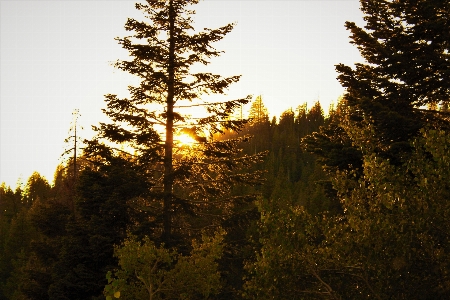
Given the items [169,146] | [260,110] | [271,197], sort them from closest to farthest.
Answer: [271,197] → [169,146] → [260,110]

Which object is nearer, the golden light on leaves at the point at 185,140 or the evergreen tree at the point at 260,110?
the golden light on leaves at the point at 185,140

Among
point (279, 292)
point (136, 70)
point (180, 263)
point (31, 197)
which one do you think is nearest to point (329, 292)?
point (279, 292)

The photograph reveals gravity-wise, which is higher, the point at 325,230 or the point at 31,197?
the point at 31,197

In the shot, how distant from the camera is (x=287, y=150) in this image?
127625 millimetres

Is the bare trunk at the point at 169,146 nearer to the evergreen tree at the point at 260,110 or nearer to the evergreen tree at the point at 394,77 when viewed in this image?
the evergreen tree at the point at 394,77

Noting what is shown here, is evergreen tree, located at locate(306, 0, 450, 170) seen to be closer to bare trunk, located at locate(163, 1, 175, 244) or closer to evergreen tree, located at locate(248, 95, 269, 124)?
bare trunk, located at locate(163, 1, 175, 244)

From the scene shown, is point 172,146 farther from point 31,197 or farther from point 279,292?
point 31,197

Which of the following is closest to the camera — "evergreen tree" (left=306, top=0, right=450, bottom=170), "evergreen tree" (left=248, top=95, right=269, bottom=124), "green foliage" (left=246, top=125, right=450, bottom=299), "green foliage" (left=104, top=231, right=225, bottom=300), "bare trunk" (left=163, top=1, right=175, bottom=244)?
"green foliage" (left=246, top=125, right=450, bottom=299)

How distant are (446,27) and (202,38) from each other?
30.1 ft

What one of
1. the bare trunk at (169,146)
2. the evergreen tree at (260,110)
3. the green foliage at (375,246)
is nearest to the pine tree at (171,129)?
the bare trunk at (169,146)

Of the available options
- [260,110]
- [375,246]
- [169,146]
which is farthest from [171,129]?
[260,110]

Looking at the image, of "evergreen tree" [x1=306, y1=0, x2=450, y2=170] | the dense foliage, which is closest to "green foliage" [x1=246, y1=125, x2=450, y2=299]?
the dense foliage

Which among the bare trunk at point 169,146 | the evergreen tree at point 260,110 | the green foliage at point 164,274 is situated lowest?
the green foliage at point 164,274

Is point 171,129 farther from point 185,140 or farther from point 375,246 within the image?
point 375,246
